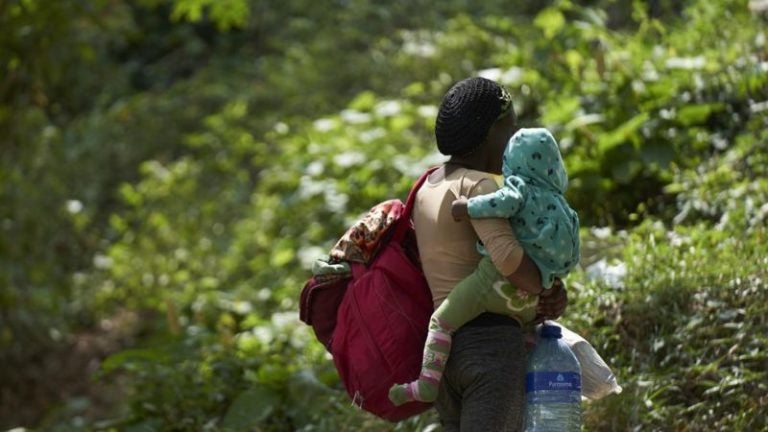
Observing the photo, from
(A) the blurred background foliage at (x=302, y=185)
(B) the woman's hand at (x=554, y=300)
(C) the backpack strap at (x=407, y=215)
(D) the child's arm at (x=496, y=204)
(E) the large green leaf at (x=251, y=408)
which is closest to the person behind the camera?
(D) the child's arm at (x=496, y=204)

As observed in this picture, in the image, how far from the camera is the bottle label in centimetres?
417

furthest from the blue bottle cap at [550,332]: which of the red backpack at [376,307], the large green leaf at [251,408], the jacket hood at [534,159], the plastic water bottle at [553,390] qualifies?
the large green leaf at [251,408]

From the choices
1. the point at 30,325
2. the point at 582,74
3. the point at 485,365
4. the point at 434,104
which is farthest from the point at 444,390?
Answer: the point at 30,325

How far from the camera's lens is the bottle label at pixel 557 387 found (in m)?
4.17

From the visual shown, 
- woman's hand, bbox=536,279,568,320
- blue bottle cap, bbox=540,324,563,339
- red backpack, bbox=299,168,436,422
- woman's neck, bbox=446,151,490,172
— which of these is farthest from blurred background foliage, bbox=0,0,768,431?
woman's neck, bbox=446,151,490,172

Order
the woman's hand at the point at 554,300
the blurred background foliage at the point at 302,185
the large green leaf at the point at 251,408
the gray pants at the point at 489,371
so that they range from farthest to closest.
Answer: the large green leaf at the point at 251,408, the blurred background foliage at the point at 302,185, the woman's hand at the point at 554,300, the gray pants at the point at 489,371

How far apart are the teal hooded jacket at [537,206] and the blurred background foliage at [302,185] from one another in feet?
4.80

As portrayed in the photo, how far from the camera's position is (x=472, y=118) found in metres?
4.17

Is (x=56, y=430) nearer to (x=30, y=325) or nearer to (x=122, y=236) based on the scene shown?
(x=30, y=325)

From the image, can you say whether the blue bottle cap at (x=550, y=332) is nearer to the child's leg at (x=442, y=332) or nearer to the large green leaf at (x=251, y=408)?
the child's leg at (x=442, y=332)

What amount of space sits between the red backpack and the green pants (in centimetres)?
15

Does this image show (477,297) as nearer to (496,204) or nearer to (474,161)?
(496,204)

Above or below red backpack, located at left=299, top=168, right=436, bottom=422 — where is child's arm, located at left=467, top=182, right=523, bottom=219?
above

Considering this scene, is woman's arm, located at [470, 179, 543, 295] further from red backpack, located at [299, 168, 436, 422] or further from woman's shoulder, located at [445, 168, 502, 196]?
red backpack, located at [299, 168, 436, 422]
